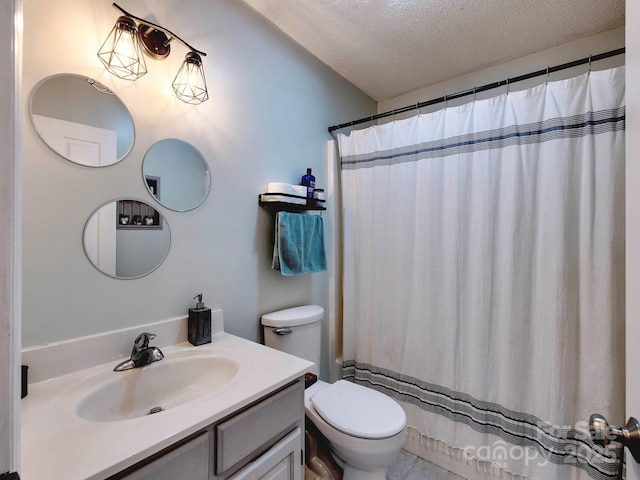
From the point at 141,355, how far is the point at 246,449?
49 cm

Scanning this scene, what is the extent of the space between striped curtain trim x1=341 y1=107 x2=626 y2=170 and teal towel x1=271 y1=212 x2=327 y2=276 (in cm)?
59

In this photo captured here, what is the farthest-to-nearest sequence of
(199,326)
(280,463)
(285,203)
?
1. (285,203)
2. (199,326)
3. (280,463)

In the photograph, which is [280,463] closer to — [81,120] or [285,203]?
[285,203]

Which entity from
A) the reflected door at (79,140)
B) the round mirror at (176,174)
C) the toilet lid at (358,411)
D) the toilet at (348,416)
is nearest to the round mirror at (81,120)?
the reflected door at (79,140)

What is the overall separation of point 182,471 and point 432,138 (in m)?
1.82

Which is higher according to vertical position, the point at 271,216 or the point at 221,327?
the point at 271,216

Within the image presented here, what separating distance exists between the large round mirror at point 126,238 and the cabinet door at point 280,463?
0.78 meters

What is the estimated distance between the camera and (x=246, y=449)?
33.2 inches

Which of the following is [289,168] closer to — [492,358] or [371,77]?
[371,77]

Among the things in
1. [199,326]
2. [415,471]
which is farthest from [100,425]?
[415,471]

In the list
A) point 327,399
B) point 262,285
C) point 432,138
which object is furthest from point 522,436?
point 432,138

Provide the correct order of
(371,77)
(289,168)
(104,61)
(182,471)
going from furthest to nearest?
1. (371,77)
2. (289,168)
3. (104,61)
4. (182,471)

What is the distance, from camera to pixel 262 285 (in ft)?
5.17

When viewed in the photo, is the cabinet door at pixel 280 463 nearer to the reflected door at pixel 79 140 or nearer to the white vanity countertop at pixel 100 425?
the white vanity countertop at pixel 100 425
